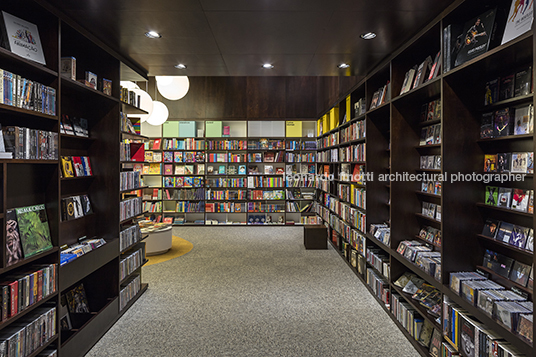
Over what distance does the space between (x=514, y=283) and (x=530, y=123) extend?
3.46 feet

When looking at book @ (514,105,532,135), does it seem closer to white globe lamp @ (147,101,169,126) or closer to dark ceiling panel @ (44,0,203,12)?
dark ceiling panel @ (44,0,203,12)

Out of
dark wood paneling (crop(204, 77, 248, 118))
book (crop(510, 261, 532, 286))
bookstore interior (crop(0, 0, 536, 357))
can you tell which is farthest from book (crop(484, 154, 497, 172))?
dark wood paneling (crop(204, 77, 248, 118))

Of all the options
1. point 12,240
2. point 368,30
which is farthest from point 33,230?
point 368,30

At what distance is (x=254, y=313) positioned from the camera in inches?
127

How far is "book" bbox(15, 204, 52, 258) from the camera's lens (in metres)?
A: 1.96

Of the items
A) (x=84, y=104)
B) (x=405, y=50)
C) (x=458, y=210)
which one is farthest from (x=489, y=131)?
(x=84, y=104)

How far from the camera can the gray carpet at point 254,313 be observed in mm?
2607

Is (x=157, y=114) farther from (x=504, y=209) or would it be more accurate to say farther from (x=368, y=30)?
(x=504, y=209)

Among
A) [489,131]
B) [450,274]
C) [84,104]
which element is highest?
[84,104]

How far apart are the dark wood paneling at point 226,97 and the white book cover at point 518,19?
6521 millimetres

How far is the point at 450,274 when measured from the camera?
88.4 inches

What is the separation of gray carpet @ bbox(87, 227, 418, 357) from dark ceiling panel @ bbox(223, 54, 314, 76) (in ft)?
9.22

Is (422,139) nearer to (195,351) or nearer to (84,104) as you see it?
(195,351)

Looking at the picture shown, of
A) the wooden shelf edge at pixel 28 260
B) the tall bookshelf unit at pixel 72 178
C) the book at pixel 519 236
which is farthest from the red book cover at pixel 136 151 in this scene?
the book at pixel 519 236
